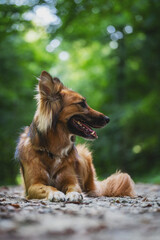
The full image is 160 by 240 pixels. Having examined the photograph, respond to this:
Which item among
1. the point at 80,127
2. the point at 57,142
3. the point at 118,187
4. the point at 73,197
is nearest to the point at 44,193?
the point at 73,197

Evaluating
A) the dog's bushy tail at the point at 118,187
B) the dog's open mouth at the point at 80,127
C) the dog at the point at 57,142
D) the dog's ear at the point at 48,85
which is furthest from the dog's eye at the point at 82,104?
the dog's bushy tail at the point at 118,187

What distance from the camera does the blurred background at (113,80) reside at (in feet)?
42.0

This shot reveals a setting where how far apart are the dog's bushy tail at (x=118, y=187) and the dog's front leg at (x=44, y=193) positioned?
119 centimetres

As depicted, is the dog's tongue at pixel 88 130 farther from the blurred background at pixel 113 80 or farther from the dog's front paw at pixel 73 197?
the blurred background at pixel 113 80

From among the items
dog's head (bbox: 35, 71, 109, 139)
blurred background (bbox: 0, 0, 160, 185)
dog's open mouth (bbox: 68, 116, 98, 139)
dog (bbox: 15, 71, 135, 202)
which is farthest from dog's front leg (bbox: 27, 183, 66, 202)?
blurred background (bbox: 0, 0, 160, 185)

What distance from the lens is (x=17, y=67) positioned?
1446 cm

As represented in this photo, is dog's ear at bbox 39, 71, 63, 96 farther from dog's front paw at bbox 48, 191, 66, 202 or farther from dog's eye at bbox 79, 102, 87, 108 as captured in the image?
dog's front paw at bbox 48, 191, 66, 202

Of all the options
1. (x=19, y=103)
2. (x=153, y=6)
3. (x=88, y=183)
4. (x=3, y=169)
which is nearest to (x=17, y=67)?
(x=19, y=103)

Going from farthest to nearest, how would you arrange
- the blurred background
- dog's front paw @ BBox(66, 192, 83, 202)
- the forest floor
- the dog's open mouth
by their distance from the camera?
the blurred background → the dog's open mouth → dog's front paw @ BBox(66, 192, 83, 202) → the forest floor

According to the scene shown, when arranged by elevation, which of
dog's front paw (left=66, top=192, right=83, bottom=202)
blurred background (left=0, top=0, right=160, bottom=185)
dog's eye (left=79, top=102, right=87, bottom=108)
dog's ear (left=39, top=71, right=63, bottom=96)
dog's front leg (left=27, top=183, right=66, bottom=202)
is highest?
blurred background (left=0, top=0, right=160, bottom=185)

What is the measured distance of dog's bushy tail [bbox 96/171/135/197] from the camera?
208 inches

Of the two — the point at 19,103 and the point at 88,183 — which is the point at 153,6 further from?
the point at 88,183

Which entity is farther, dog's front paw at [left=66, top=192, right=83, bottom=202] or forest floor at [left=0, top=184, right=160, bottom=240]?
dog's front paw at [left=66, top=192, right=83, bottom=202]

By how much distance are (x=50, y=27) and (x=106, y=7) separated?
6.49 ft
